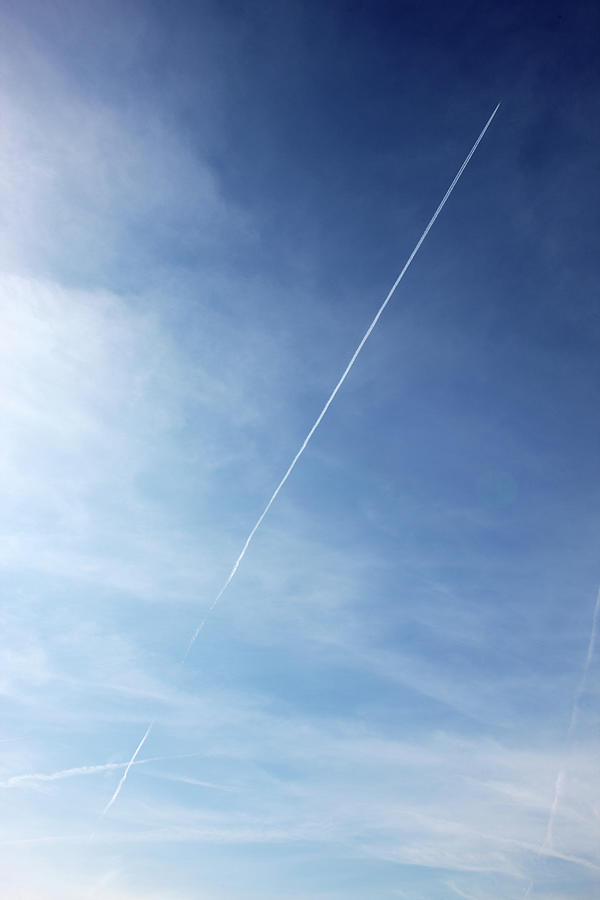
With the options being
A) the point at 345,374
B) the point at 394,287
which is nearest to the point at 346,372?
the point at 345,374

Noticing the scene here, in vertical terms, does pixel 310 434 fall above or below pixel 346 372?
below

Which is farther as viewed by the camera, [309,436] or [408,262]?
[309,436]

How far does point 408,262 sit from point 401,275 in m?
1.25

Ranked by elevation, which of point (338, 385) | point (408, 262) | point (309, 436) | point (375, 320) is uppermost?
point (408, 262)

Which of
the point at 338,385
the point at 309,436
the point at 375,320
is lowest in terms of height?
the point at 309,436

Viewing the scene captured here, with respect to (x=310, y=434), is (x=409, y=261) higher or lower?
higher

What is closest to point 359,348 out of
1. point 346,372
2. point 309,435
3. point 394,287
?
point 346,372

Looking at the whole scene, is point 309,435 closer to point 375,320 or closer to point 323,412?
point 323,412

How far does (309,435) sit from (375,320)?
1216 cm

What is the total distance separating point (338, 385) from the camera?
50.8m

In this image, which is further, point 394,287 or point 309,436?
point 309,436

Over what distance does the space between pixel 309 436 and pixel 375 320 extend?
12.3 metres

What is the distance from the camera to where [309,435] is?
5131 cm

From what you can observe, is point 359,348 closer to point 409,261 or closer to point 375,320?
point 375,320
